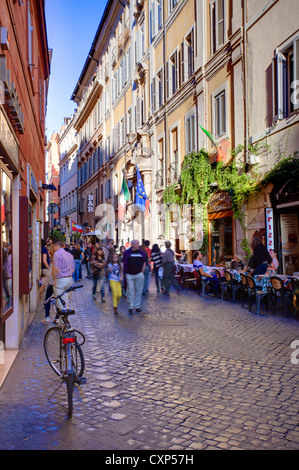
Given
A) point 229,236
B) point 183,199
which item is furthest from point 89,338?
point 183,199

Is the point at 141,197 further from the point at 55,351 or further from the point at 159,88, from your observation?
the point at 55,351

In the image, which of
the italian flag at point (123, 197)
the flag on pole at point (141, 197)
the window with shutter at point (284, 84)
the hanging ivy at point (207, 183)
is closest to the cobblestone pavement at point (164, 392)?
the window with shutter at point (284, 84)

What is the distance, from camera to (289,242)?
14344 mm

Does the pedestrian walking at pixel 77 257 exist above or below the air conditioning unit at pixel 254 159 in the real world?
below

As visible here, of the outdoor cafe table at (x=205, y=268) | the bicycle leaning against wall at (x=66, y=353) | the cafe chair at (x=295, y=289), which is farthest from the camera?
the outdoor cafe table at (x=205, y=268)

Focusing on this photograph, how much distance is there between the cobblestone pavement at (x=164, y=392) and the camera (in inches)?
165

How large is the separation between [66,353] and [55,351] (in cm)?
65

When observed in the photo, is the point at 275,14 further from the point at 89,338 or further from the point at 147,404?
the point at 147,404

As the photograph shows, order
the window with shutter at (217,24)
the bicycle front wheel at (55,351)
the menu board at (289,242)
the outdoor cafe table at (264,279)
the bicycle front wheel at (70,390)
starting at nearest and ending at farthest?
the bicycle front wheel at (70,390)
the bicycle front wheel at (55,351)
the outdoor cafe table at (264,279)
the menu board at (289,242)
the window with shutter at (217,24)

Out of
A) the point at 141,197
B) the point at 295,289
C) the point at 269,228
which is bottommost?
the point at 295,289

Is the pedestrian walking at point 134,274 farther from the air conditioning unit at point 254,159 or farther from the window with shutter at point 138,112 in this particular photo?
the window with shutter at point 138,112

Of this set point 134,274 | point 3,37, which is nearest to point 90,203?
point 134,274

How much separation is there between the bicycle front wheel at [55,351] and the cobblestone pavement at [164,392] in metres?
0.22

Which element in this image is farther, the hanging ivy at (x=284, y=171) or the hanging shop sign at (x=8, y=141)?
the hanging ivy at (x=284, y=171)
